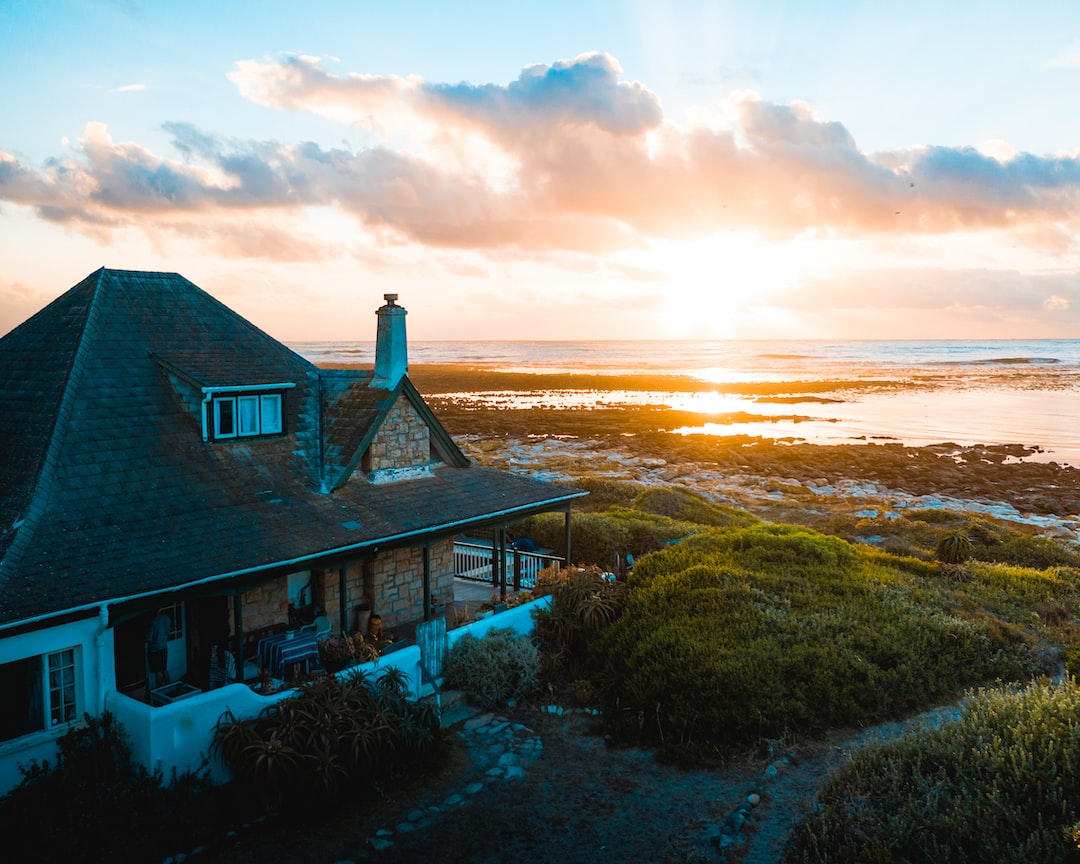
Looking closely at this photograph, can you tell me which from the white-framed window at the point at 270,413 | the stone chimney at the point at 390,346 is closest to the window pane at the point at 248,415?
the white-framed window at the point at 270,413

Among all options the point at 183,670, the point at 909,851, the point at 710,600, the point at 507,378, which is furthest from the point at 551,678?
the point at 507,378

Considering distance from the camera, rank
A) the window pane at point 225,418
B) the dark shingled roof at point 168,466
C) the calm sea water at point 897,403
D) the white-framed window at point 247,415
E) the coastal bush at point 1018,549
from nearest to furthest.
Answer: the dark shingled roof at point 168,466
the window pane at point 225,418
the white-framed window at point 247,415
the coastal bush at point 1018,549
the calm sea water at point 897,403

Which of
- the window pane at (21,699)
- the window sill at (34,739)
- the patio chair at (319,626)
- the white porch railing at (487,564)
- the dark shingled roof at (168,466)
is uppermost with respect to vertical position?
the dark shingled roof at (168,466)

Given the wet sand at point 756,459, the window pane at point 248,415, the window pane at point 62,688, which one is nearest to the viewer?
the window pane at point 62,688

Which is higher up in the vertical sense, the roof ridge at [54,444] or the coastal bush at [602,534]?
the roof ridge at [54,444]

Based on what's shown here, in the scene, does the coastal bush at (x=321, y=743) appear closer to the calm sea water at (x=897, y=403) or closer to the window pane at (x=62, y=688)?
the window pane at (x=62, y=688)

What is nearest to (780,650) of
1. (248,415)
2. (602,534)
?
(248,415)
